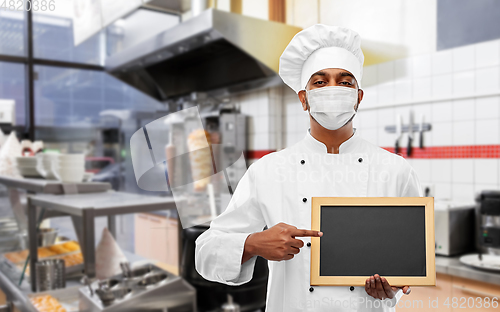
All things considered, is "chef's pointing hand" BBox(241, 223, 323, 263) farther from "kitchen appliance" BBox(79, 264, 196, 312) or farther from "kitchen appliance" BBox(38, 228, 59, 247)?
"kitchen appliance" BBox(38, 228, 59, 247)

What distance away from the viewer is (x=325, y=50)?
0.64m

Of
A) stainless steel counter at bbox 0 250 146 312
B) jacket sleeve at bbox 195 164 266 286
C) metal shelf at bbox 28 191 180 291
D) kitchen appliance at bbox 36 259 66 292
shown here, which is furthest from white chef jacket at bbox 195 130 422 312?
kitchen appliance at bbox 36 259 66 292

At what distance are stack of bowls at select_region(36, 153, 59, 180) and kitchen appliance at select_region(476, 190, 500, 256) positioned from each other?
1.84m

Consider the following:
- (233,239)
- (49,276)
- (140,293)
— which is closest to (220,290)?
(140,293)

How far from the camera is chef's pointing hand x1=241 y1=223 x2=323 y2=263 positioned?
578 mm

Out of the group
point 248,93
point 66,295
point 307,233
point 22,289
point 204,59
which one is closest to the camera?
point 307,233

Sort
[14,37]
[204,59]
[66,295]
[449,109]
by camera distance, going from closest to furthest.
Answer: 1. [66,295]
2. [449,109]
3. [14,37]
4. [204,59]

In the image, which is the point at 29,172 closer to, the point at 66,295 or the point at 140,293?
the point at 66,295

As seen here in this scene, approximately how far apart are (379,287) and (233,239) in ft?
0.76

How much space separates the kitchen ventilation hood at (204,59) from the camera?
2301mm

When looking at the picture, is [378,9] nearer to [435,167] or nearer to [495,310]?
[495,310]

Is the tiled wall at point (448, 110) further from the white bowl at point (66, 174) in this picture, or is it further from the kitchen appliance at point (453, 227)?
the white bowl at point (66, 174)

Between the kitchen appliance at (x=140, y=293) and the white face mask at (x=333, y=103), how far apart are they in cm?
108

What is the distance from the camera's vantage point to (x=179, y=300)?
1.51 metres
